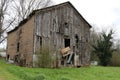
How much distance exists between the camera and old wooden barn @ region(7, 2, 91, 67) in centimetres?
2931

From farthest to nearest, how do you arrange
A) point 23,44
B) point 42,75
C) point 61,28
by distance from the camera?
point 23,44
point 61,28
point 42,75

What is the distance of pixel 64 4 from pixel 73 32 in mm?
3911

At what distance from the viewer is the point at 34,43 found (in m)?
29.2

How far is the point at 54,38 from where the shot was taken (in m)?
31.3

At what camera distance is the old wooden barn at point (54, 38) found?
1154 inches

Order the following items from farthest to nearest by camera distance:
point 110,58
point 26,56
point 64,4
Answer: point 110,58
point 64,4
point 26,56

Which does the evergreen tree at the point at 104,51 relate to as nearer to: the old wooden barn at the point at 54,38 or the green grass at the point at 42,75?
the old wooden barn at the point at 54,38

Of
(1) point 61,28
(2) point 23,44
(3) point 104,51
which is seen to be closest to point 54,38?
(1) point 61,28

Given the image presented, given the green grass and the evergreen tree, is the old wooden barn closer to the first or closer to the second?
the green grass

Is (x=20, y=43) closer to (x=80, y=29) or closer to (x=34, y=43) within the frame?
(x=34, y=43)

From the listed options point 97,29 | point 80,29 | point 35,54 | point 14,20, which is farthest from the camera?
point 97,29

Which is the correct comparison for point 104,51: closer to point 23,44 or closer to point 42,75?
point 23,44

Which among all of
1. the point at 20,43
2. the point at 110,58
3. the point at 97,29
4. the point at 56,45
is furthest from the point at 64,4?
the point at 97,29

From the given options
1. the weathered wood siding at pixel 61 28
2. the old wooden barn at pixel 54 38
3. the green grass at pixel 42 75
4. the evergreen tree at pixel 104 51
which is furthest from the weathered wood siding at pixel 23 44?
the evergreen tree at pixel 104 51
